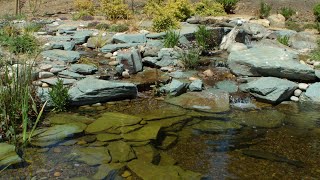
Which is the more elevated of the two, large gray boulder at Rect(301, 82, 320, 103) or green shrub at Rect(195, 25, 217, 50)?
green shrub at Rect(195, 25, 217, 50)

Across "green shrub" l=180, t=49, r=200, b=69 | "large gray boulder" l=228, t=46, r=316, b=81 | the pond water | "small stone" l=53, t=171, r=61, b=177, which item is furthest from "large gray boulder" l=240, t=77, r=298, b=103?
"small stone" l=53, t=171, r=61, b=177

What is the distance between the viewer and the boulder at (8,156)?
400 cm

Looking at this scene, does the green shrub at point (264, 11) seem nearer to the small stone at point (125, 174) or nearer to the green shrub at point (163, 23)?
the green shrub at point (163, 23)

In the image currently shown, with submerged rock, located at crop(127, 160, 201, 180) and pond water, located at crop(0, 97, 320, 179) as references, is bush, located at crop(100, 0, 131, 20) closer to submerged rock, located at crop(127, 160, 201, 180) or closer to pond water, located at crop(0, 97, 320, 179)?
pond water, located at crop(0, 97, 320, 179)

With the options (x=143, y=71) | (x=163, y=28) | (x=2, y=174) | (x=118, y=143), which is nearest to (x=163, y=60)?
(x=143, y=71)

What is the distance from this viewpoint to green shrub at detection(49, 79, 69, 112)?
5.52 m

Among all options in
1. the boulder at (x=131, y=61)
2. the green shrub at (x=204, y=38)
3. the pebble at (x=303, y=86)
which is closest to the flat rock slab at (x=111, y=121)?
the boulder at (x=131, y=61)

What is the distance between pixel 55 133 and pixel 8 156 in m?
0.78

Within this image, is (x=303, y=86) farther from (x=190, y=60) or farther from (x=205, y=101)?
(x=190, y=60)

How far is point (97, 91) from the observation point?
604 cm

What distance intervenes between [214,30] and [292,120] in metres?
4.71

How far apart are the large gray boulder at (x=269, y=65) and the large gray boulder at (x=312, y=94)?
1.19ft

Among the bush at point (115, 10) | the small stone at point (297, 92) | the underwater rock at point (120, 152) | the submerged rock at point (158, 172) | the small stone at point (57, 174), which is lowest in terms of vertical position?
the small stone at point (57, 174)

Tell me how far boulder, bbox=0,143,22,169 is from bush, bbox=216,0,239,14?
432 inches
